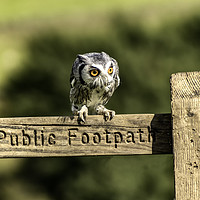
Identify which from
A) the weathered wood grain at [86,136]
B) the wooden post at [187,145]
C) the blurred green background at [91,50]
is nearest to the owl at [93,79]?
the weathered wood grain at [86,136]

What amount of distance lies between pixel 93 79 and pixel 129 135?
0.51m

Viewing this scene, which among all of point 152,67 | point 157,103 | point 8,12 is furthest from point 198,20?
point 8,12

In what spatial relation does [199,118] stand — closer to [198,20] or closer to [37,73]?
[198,20]

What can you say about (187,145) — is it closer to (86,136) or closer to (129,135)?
(129,135)

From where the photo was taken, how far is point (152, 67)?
300cm

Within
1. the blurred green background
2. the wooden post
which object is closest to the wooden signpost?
the wooden post

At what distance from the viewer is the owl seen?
162 centimetres

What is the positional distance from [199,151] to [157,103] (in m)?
2.00

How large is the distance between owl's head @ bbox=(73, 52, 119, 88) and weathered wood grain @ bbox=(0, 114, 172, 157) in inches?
17.2

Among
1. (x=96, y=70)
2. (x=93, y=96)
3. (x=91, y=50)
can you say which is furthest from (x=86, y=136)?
(x=91, y=50)

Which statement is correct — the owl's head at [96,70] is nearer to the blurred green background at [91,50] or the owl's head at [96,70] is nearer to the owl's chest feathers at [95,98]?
the owl's chest feathers at [95,98]

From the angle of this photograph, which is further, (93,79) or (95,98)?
A: (95,98)

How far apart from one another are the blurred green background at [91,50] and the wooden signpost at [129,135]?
1660 millimetres

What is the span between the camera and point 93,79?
1.65m
